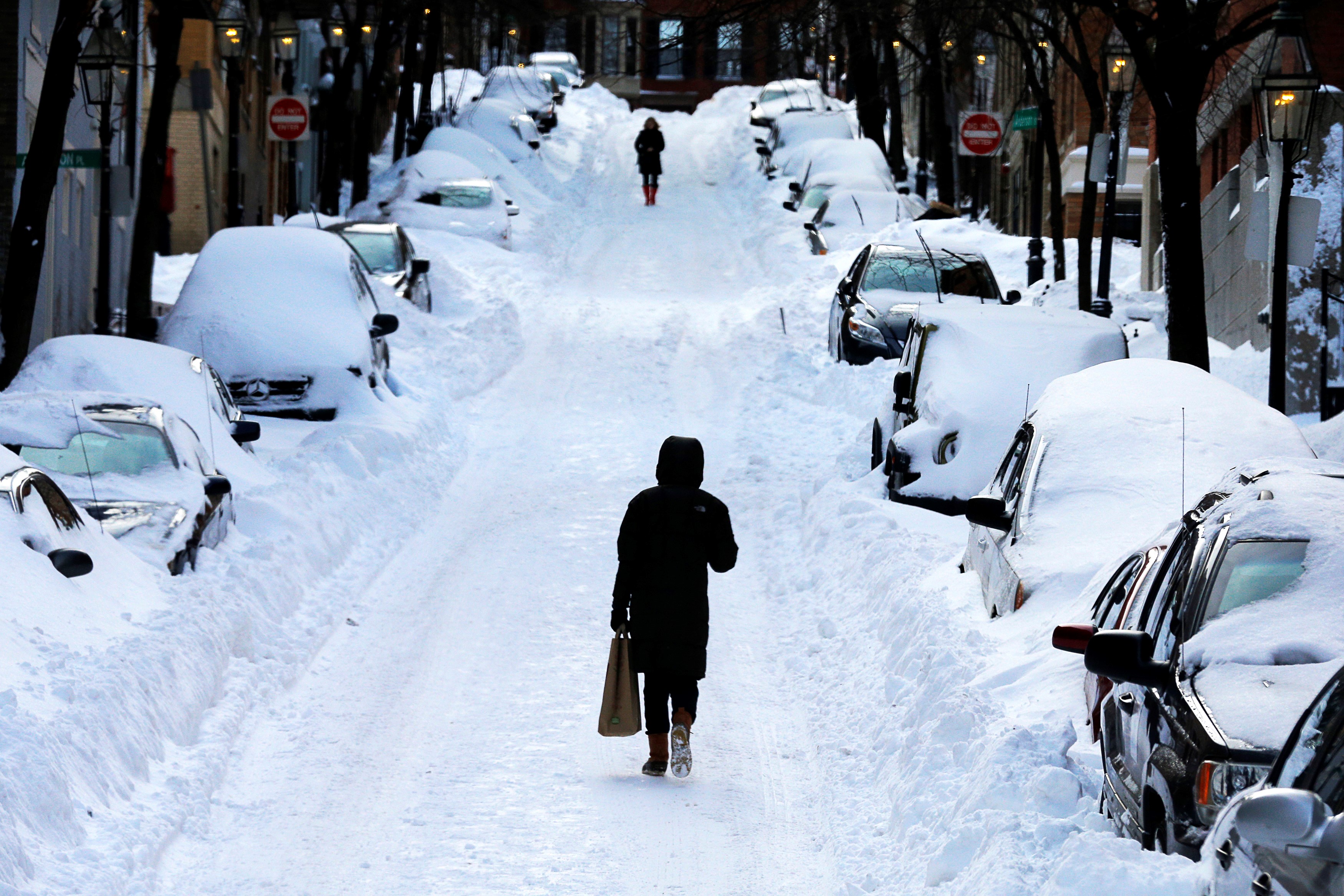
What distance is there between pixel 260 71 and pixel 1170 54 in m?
36.7

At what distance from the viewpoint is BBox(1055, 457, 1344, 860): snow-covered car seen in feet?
17.2

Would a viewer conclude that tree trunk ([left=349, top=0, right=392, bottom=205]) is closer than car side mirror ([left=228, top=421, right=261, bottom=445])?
No

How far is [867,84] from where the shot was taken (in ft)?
155

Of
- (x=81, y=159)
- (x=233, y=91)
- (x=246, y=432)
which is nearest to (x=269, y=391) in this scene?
(x=81, y=159)

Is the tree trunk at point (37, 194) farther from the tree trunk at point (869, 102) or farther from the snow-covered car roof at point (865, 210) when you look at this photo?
the tree trunk at point (869, 102)

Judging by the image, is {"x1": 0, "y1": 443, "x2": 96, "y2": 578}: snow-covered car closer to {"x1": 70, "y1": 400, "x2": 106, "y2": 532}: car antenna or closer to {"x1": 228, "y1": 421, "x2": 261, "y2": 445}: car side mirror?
{"x1": 70, "y1": 400, "x2": 106, "y2": 532}: car antenna

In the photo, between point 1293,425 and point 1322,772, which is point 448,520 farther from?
point 1322,772

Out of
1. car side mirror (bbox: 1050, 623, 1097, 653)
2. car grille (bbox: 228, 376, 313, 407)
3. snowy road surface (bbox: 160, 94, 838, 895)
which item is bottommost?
snowy road surface (bbox: 160, 94, 838, 895)

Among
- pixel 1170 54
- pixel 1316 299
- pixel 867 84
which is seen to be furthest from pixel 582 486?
pixel 867 84

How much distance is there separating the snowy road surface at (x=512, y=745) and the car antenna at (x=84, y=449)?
183 cm

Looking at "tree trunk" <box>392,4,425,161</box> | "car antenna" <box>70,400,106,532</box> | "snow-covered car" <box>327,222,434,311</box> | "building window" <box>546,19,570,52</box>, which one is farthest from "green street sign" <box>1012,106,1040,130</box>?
"building window" <box>546,19,570,52</box>

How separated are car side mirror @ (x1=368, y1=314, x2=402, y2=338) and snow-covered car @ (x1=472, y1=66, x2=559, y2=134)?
35462 millimetres

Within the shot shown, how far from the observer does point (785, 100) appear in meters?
60.3

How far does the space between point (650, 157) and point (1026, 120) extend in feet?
73.0
